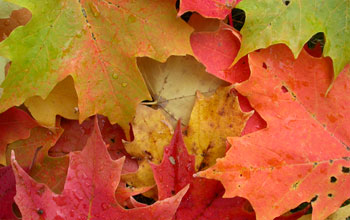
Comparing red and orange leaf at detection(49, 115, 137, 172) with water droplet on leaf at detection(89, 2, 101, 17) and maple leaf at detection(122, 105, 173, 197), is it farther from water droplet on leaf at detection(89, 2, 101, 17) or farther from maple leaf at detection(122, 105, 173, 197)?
water droplet on leaf at detection(89, 2, 101, 17)

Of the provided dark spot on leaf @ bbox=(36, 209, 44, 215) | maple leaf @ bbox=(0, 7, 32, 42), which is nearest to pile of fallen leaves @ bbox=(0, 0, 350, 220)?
dark spot on leaf @ bbox=(36, 209, 44, 215)

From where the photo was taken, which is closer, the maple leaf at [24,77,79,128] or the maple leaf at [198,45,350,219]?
the maple leaf at [198,45,350,219]

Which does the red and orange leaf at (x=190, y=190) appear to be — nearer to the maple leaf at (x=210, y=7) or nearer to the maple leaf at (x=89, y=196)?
the maple leaf at (x=89, y=196)

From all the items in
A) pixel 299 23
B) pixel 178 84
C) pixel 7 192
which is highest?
pixel 299 23

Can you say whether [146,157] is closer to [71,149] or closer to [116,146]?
[116,146]

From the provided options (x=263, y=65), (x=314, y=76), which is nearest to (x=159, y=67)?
(x=263, y=65)

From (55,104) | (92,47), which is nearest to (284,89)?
(92,47)

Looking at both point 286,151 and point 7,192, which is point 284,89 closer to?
point 286,151
